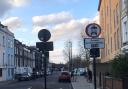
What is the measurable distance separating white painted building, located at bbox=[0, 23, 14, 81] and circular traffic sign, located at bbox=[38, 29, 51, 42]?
65.0 meters

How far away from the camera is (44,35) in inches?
712

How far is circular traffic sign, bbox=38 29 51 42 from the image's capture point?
18.1 metres

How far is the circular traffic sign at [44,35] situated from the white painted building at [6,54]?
213ft

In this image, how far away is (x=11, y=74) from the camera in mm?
92688

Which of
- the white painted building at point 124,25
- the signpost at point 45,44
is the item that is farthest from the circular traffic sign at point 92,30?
the white painted building at point 124,25

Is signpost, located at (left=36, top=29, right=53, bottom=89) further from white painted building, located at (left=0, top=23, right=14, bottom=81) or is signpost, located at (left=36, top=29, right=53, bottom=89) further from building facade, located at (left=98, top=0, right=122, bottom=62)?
white painted building, located at (left=0, top=23, right=14, bottom=81)

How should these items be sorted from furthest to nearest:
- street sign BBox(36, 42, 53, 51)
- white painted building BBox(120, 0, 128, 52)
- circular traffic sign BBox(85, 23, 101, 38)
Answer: white painted building BBox(120, 0, 128, 52) < street sign BBox(36, 42, 53, 51) < circular traffic sign BBox(85, 23, 101, 38)

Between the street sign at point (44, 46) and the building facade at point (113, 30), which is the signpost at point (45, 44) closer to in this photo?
the street sign at point (44, 46)

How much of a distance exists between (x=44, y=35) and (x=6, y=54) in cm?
7193

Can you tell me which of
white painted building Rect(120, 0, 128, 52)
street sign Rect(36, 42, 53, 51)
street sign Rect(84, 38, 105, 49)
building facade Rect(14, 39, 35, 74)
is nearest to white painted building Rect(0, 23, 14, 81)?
building facade Rect(14, 39, 35, 74)

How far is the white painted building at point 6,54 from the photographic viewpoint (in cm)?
8411

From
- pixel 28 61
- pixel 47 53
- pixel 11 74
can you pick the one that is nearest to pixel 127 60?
pixel 47 53

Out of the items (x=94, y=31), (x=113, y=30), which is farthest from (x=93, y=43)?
(x=113, y=30)

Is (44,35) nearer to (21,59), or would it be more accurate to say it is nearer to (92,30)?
(92,30)
